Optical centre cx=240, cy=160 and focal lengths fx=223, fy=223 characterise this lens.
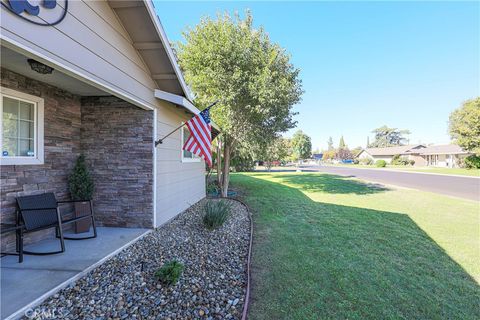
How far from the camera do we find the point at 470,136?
27172mm

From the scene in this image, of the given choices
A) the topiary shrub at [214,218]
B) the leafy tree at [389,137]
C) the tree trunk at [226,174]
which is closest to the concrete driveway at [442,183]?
the tree trunk at [226,174]

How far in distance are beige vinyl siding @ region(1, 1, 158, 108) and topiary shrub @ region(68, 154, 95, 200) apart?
6.09 feet

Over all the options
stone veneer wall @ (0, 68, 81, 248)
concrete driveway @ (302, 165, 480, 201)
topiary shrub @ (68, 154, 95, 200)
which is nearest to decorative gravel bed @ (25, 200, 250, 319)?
topiary shrub @ (68, 154, 95, 200)

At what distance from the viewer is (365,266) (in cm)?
372

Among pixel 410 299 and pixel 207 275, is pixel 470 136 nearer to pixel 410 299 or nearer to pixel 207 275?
pixel 410 299

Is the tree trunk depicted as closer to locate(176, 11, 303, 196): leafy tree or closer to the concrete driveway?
locate(176, 11, 303, 196): leafy tree

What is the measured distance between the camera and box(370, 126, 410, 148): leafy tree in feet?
272

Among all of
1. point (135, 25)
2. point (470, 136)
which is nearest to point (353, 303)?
point (135, 25)

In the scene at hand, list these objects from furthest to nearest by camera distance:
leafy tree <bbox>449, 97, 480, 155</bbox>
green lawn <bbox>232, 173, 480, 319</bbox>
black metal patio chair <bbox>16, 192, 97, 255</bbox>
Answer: leafy tree <bbox>449, 97, 480, 155</bbox> < black metal patio chair <bbox>16, 192, 97, 255</bbox> < green lawn <bbox>232, 173, 480, 319</bbox>

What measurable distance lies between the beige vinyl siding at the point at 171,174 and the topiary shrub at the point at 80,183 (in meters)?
1.31

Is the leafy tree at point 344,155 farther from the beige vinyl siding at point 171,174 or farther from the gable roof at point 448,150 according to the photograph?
the beige vinyl siding at point 171,174

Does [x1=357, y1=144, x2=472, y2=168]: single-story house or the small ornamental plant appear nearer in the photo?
the small ornamental plant

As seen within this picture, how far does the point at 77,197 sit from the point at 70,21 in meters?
3.21

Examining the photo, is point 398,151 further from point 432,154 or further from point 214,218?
point 214,218
